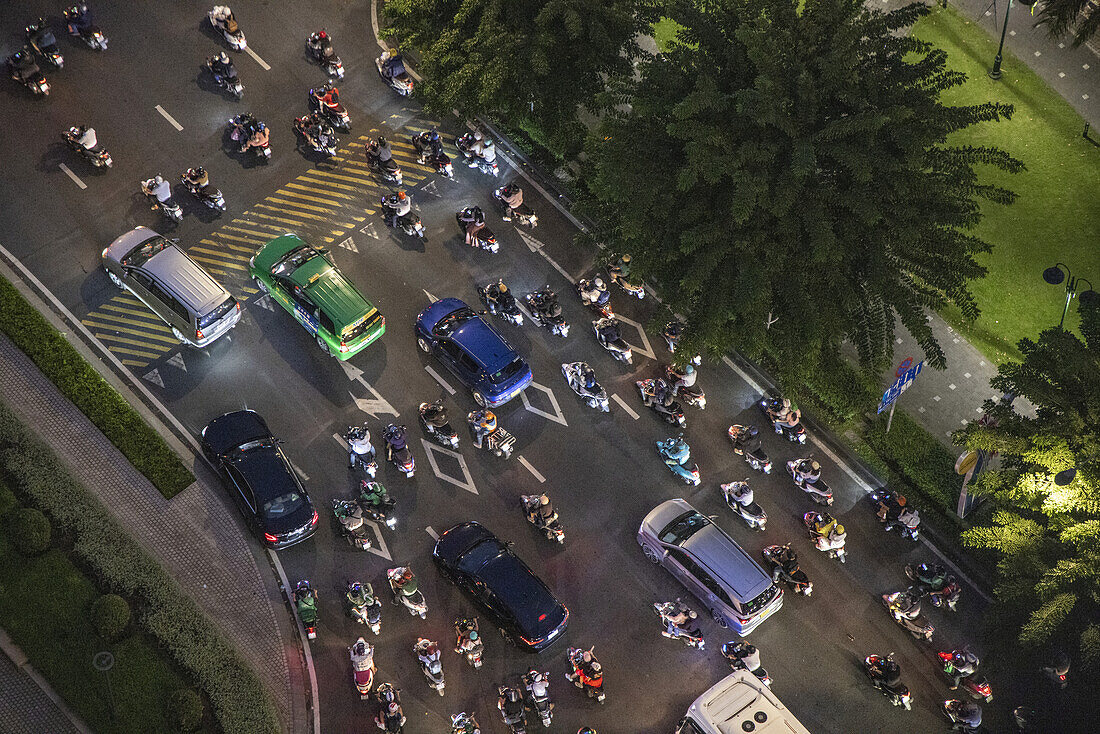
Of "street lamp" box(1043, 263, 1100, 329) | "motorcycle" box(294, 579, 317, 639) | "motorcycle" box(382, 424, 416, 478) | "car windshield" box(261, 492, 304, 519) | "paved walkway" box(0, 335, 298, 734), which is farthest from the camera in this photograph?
"street lamp" box(1043, 263, 1100, 329)

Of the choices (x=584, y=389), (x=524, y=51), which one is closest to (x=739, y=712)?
(x=584, y=389)

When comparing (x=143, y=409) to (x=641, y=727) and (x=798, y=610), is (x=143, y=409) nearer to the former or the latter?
(x=641, y=727)

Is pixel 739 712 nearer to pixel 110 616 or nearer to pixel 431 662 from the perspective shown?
pixel 431 662

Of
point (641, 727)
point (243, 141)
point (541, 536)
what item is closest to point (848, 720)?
point (641, 727)

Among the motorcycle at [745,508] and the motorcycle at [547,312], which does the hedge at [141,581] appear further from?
the motorcycle at [745,508]

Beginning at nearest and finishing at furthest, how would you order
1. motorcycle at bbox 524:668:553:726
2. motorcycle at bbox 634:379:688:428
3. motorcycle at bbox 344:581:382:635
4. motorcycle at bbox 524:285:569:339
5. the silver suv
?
motorcycle at bbox 524:668:553:726
motorcycle at bbox 344:581:382:635
the silver suv
motorcycle at bbox 634:379:688:428
motorcycle at bbox 524:285:569:339

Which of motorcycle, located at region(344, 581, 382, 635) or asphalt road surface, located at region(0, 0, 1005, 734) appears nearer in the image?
motorcycle, located at region(344, 581, 382, 635)

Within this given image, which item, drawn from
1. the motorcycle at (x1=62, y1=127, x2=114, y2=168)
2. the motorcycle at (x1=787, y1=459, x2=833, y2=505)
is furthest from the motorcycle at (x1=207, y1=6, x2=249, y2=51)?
the motorcycle at (x1=787, y1=459, x2=833, y2=505)

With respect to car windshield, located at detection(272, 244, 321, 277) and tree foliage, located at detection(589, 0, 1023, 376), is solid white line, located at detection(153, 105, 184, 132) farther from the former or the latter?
tree foliage, located at detection(589, 0, 1023, 376)
